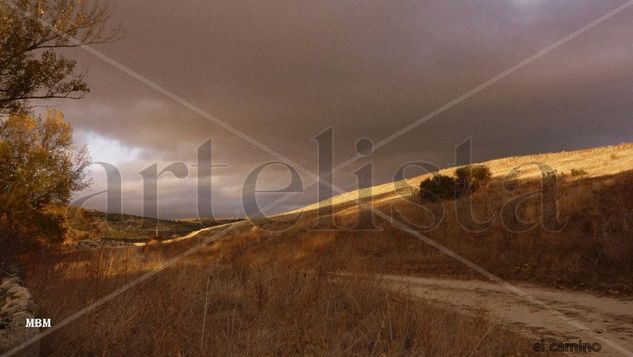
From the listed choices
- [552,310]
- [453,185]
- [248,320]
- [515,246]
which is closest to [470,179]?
[453,185]

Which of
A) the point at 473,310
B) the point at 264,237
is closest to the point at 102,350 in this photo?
the point at 473,310

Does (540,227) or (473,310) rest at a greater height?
(540,227)

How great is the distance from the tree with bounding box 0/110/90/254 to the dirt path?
15081 millimetres

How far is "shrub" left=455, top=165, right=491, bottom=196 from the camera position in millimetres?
30052

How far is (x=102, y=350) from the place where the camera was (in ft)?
14.3

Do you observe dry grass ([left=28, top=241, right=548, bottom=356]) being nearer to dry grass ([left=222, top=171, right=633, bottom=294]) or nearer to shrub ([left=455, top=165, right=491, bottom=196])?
dry grass ([left=222, top=171, right=633, bottom=294])

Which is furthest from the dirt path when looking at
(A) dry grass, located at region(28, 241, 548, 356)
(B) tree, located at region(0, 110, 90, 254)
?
(B) tree, located at region(0, 110, 90, 254)

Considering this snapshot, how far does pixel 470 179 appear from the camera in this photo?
31328mm

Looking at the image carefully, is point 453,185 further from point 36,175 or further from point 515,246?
point 36,175

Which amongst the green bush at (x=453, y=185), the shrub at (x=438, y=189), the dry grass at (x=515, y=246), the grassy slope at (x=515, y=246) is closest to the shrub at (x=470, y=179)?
the green bush at (x=453, y=185)

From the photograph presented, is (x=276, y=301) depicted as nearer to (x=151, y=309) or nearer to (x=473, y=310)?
(x=151, y=309)

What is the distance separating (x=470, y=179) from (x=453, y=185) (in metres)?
1.41

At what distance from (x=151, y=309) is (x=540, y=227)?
47.4 feet

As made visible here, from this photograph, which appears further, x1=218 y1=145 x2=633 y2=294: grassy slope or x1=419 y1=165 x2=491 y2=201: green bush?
x1=419 y1=165 x2=491 y2=201: green bush
